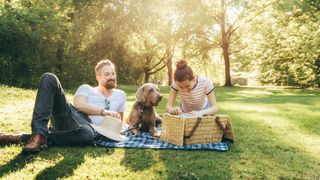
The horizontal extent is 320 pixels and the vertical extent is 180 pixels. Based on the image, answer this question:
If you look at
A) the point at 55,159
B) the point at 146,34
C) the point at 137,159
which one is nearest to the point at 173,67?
the point at 137,159

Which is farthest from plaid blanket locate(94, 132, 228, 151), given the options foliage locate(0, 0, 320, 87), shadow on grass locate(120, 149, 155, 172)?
foliage locate(0, 0, 320, 87)

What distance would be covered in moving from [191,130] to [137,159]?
1175 mm

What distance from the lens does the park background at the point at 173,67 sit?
16.9 ft

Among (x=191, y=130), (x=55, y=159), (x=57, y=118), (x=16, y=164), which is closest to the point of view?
(x=16, y=164)

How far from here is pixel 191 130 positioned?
6258 millimetres

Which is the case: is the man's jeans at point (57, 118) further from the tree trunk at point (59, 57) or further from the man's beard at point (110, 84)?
the tree trunk at point (59, 57)

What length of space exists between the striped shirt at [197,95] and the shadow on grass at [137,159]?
4.93 feet

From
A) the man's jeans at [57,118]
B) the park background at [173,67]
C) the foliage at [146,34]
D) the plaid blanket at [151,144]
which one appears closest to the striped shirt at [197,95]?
the park background at [173,67]

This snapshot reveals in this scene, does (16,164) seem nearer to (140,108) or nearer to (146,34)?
(140,108)

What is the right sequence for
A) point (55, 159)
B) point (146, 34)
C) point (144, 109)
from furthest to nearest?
point (146, 34), point (144, 109), point (55, 159)

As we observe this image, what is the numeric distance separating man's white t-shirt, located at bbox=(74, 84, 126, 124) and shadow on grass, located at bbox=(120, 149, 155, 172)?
0.98 metres

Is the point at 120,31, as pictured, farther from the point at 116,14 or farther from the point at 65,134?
the point at 65,134

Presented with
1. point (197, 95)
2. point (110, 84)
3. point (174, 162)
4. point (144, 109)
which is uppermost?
point (110, 84)

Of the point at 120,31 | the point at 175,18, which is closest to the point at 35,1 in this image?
the point at 120,31
